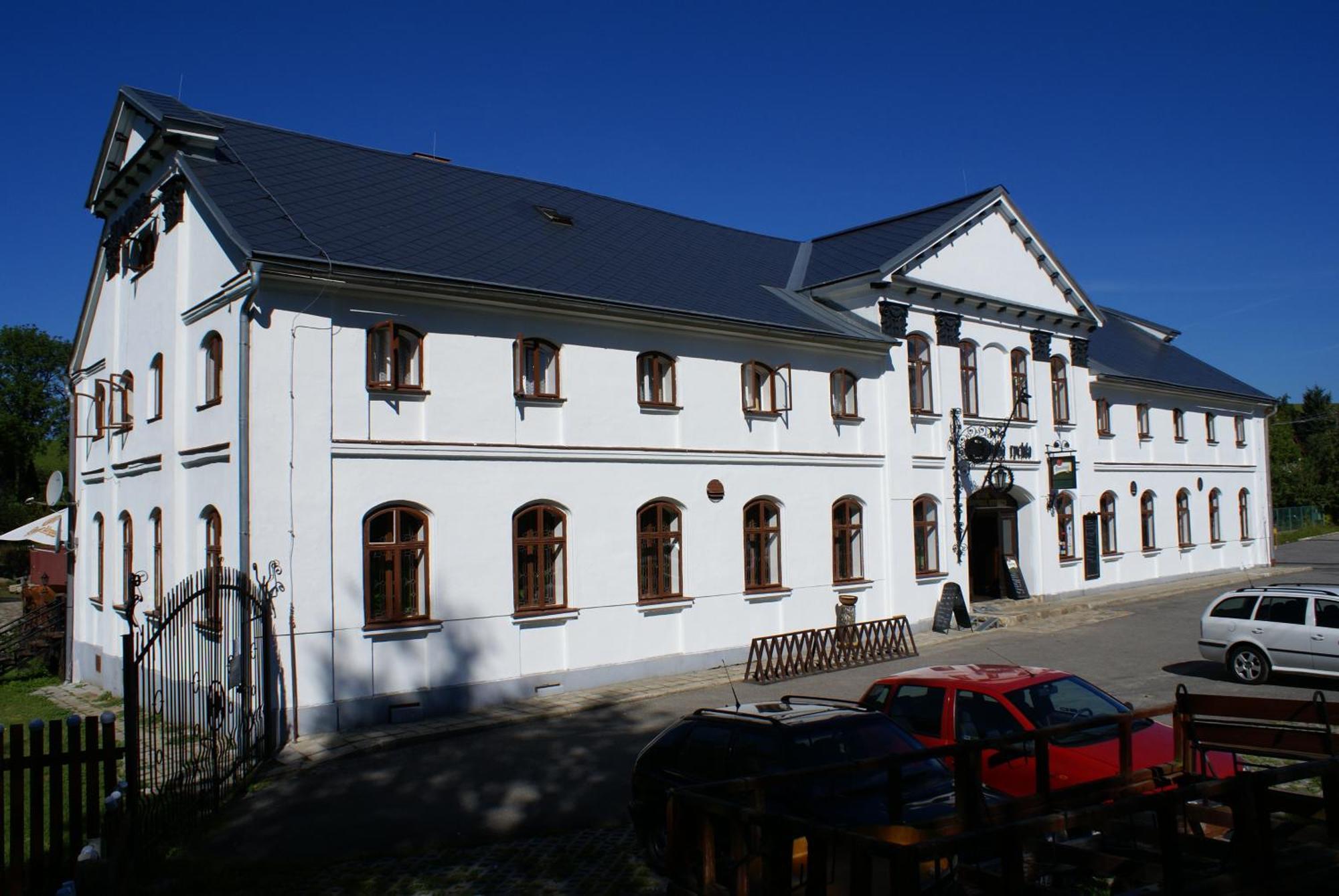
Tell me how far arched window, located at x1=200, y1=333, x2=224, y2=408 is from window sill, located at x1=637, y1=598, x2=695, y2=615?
777cm

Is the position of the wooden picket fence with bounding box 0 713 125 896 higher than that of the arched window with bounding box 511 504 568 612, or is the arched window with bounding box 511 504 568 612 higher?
the arched window with bounding box 511 504 568 612

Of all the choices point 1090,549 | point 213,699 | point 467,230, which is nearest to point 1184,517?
point 1090,549

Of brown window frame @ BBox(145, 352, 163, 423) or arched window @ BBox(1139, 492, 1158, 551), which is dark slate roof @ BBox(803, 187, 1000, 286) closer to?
arched window @ BBox(1139, 492, 1158, 551)

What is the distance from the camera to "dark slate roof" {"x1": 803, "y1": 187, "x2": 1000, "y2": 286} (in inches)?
937

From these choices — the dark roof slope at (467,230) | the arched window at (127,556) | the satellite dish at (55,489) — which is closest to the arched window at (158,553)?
the arched window at (127,556)

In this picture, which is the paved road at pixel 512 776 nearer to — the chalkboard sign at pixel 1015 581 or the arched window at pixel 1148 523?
the chalkboard sign at pixel 1015 581

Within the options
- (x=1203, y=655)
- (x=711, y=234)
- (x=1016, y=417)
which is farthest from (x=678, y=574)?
(x=1016, y=417)

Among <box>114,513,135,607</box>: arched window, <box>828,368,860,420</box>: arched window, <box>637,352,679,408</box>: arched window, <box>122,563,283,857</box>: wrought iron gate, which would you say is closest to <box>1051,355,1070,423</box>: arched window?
<box>828,368,860,420</box>: arched window

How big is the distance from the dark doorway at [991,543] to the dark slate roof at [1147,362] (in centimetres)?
619

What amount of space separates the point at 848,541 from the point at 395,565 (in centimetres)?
1051

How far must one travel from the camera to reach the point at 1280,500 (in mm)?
69938

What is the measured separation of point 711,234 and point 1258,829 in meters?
21.4

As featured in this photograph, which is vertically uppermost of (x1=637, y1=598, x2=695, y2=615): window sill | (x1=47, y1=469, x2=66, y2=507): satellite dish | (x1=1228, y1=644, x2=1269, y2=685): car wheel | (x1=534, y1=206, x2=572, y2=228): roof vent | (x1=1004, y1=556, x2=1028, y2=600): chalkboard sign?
(x1=534, y1=206, x2=572, y2=228): roof vent

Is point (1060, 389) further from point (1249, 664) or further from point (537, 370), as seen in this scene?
point (537, 370)
